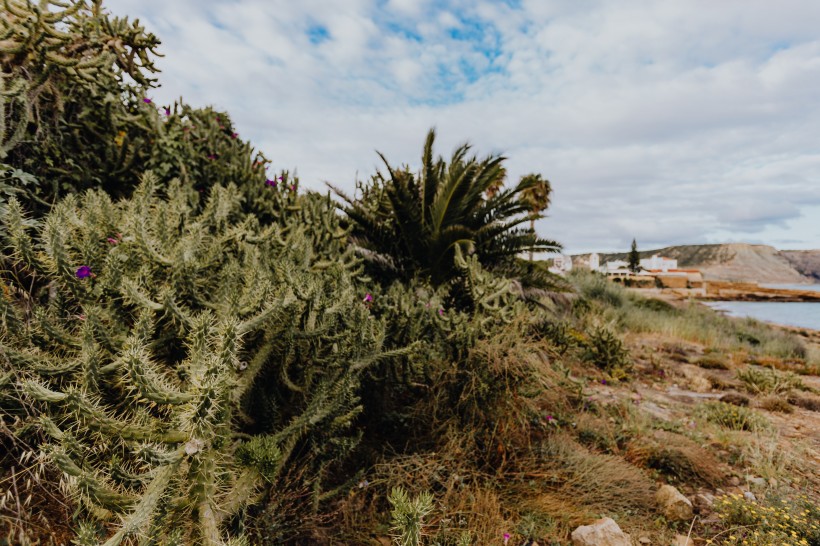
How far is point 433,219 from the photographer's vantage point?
6.28 metres

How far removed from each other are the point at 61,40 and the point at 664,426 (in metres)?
5.77

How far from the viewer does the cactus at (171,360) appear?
1346mm

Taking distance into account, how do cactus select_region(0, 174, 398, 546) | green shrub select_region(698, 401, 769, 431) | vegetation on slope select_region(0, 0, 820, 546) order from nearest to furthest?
cactus select_region(0, 174, 398, 546)
vegetation on slope select_region(0, 0, 820, 546)
green shrub select_region(698, 401, 769, 431)

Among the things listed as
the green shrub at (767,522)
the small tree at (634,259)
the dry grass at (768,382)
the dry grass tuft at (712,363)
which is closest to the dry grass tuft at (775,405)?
the dry grass at (768,382)

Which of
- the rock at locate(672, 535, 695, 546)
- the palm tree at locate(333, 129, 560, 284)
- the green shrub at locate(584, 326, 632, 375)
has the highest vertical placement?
the palm tree at locate(333, 129, 560, 284)

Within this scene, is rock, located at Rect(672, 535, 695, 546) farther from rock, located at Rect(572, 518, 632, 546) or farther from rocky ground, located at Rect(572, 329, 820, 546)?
rock, located at Rect(572, 518, 632, 546)

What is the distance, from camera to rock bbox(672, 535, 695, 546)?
259 cm

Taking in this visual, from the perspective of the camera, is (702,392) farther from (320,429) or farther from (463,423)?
(320,429)

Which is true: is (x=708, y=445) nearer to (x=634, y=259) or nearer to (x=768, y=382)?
(x=768, y=382)

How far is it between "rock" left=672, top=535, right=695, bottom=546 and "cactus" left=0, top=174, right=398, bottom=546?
2.07 meters

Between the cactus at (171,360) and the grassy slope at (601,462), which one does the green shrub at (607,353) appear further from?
the cactus at (171,360)

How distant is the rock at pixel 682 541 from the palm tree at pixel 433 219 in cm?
398

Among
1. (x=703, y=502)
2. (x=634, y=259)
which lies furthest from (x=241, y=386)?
(x=634, y=259)

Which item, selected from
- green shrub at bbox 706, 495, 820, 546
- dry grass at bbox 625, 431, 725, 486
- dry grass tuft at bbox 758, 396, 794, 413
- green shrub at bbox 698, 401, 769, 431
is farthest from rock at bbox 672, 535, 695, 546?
dry grass tuft at bbox 758, 396, 794, 413
